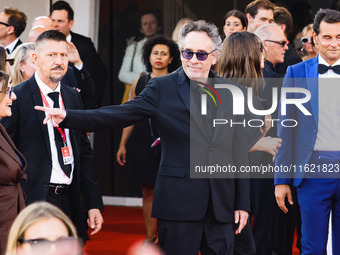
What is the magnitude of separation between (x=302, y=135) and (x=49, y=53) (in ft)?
6.33

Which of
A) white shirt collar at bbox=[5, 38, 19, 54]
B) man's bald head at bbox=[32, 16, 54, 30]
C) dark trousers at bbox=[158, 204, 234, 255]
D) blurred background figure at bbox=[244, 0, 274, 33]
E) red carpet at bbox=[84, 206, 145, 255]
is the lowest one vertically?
red carpet at bbox=[84, 206, 145, 255]

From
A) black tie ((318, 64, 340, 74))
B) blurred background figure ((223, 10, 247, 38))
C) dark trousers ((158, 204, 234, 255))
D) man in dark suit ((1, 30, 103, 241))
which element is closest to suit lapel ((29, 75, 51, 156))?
man in dark suit ((1, 30, 103, 241))

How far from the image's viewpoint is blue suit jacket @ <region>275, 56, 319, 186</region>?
521cm

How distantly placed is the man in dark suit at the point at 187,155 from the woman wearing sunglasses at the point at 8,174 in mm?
598

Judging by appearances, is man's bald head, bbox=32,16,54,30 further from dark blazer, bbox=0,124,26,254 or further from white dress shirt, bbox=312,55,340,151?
white dress shirt, bbox=312,55,340,151

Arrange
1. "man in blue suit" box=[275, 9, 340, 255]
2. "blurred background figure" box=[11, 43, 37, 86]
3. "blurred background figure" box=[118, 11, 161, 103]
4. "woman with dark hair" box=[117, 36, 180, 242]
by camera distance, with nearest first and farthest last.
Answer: "man in blue suit" box=[275, 9, 340, 255]
"blurred background figure" box=[11, 43, 37, 86]
"woman with dark hair" box=[117, 36, 180, 242]
"blurred background figure" box=[118, 11, 161, 103]

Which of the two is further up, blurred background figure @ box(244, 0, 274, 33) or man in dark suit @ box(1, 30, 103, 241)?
blurred background figure @ box(244, 0, 274, 33)

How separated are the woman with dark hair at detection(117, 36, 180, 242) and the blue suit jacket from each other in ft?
7.48

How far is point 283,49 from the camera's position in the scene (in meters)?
7.02

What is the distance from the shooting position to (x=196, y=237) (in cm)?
440

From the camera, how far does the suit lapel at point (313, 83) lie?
17.1 ft

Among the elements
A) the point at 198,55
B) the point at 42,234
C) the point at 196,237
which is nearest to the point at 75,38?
the point at 198,55

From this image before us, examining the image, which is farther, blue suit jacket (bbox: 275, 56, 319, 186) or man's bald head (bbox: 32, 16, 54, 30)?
man's bald head (bbox: 32, 16, 54, 30)

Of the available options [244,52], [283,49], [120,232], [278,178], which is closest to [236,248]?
[278,178]
